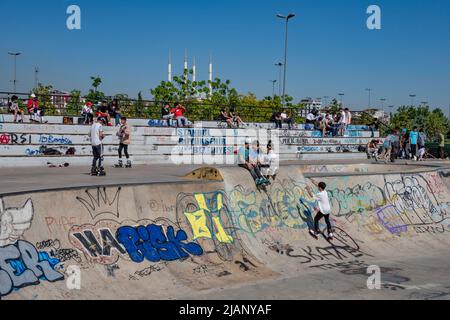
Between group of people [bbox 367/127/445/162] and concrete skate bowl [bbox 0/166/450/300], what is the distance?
1026 cm

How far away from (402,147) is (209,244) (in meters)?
21.5

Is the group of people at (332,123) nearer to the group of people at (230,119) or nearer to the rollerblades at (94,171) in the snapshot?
the group of people at (230,119)

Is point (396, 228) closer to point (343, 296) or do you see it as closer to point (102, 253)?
point (343, 296)

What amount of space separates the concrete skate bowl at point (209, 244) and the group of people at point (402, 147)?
1026 centimetres

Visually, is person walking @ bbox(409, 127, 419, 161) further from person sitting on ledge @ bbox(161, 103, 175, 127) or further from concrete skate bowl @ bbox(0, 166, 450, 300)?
person sitting on ledge @ bbox(161, 103, 175, 127)

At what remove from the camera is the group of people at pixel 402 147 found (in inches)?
1077

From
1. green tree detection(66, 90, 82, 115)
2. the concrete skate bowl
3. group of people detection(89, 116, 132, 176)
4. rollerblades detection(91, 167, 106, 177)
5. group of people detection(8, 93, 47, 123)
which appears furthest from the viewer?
green tree detection(66, 90, 82, 115)

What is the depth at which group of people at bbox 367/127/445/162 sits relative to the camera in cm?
2734

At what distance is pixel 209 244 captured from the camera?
41.4ft

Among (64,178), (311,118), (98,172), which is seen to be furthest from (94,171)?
(311,118)

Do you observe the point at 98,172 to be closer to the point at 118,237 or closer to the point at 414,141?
the point at 118,237

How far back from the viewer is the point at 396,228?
685 inches

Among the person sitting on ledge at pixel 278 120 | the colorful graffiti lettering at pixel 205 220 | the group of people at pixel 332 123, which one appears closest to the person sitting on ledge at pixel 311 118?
the group of people at pixel 332 123

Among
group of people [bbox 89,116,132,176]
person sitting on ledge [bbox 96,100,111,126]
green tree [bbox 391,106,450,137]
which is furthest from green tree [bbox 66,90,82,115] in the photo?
green tree [bbox 391,106,450,137]
